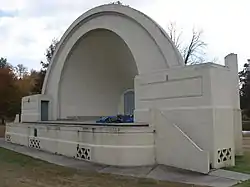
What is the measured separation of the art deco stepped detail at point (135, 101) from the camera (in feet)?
33.5

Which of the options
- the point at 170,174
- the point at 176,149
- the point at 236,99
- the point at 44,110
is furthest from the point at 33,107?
the point at 170,174

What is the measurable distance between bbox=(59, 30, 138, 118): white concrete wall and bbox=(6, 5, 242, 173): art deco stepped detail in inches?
2.1

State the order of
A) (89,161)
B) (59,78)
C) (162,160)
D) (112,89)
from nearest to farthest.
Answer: (162,160), (89,161), (59,78), (112,89)

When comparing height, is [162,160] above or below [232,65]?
below

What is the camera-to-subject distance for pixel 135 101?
492 inches

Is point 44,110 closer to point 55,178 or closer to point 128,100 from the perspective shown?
point 128,100

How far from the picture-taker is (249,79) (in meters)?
40.7

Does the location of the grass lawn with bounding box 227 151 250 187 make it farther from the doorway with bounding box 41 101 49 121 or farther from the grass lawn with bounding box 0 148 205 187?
the doorway with bounding box 41 101 49 121

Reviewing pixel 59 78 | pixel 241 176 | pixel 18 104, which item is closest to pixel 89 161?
pixel 241 176

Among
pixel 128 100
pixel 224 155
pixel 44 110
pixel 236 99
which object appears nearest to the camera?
pixel 224 155

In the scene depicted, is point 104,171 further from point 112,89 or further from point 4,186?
point 112,89

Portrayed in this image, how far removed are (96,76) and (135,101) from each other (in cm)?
794

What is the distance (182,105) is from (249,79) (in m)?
32.5

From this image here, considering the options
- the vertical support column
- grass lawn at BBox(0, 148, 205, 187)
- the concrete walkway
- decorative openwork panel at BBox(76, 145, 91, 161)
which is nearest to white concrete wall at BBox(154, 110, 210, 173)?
the concrete walkway
